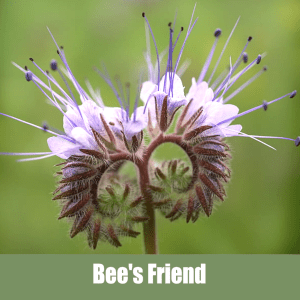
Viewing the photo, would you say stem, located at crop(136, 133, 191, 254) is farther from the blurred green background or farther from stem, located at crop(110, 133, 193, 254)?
the blurred green background

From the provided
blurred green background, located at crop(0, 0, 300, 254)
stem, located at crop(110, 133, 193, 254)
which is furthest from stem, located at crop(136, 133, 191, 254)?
blurred green background, located at crop(0, 0, 300, 254)

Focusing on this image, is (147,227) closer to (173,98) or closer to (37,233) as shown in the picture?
(173,98)

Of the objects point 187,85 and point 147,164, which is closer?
point 147,164

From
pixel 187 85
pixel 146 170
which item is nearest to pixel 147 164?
pixel 146 170

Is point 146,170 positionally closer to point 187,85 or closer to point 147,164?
point 147,164

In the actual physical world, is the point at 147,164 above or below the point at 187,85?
below

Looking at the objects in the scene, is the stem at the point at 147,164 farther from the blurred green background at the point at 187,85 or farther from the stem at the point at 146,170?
the blurred green background at the point at 187,85

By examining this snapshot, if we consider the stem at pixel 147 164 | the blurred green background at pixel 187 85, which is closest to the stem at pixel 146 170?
the stem at pixel 147 164

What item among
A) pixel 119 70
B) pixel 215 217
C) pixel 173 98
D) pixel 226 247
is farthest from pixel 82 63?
pixel 173 98
